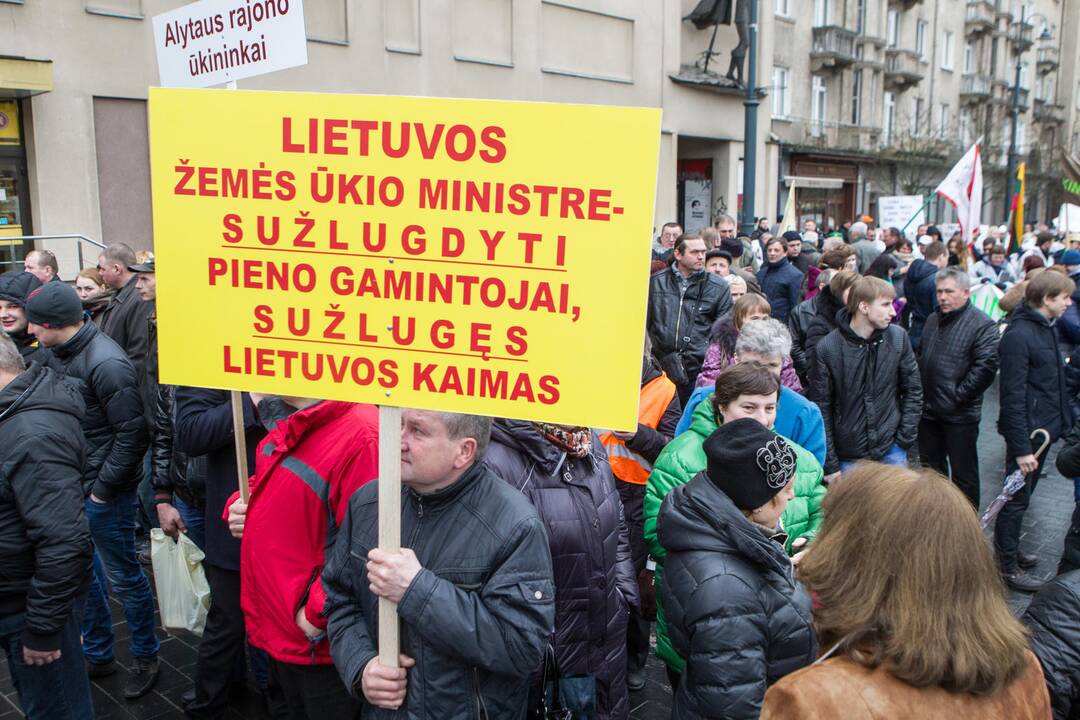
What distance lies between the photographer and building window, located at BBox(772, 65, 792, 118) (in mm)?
26156

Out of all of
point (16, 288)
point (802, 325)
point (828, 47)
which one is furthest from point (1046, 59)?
point (16, 288)

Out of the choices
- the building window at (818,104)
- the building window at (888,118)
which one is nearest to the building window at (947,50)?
the building window at (888,118)

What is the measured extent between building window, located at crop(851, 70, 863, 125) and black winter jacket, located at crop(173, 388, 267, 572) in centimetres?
2993

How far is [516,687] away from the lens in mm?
2375

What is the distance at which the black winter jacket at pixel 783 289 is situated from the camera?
9.20 meters

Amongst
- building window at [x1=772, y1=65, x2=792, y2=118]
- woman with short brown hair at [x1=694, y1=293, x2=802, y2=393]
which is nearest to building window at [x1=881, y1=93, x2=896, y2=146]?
building window at [x1=772, y1=65, x2=792, y2=118]

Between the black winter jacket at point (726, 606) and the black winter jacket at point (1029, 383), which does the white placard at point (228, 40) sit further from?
the black winter jacket at point (1029, 383)

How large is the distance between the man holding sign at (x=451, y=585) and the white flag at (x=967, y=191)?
42.7 feet

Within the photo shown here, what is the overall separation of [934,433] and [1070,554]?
2.37m

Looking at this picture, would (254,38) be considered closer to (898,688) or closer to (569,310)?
(569,310)

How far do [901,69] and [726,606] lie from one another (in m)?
34.3

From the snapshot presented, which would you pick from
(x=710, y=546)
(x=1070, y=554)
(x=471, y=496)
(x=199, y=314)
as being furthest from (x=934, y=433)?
(x=199, y=314)

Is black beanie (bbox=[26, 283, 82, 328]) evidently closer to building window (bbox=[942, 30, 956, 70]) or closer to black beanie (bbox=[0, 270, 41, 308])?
black beanie (bbox=[0, 270, 41, 308])

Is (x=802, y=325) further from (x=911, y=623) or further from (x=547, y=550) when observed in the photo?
(x=911, y=623)
